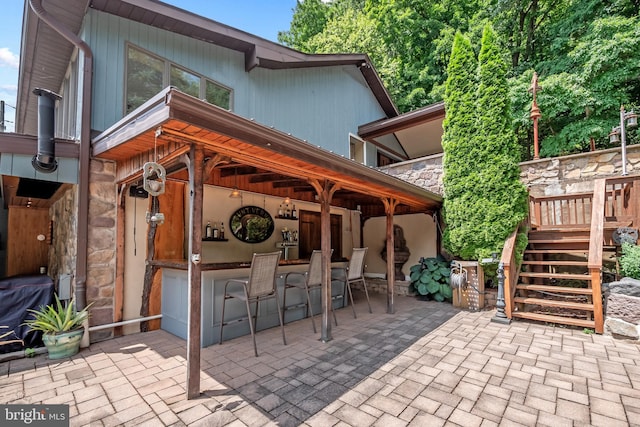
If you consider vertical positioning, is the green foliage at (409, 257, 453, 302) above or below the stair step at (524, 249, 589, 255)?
below

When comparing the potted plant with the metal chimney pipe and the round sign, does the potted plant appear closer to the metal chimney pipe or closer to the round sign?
the metal chimney pipe

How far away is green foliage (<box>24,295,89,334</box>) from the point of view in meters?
3.36

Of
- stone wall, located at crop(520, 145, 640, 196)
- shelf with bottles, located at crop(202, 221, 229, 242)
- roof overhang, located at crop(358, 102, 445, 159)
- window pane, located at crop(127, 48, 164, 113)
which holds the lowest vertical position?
shelf with bottles, located at crop(202, 221, 229, 242)

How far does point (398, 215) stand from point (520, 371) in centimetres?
529

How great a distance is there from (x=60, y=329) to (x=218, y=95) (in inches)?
175

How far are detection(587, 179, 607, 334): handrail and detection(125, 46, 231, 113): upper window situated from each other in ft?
21.9

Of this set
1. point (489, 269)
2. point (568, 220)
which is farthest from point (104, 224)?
point (568, 220)

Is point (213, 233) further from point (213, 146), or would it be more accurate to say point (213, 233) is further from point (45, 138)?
point (213, 146)

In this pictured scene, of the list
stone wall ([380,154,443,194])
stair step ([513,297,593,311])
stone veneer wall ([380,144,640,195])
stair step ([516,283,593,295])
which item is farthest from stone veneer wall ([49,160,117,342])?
stone veneer wall ([380,144,640,195])

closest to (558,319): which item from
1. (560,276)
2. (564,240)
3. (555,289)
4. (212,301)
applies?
(555,289)

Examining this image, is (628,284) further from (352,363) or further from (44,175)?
(44,175)

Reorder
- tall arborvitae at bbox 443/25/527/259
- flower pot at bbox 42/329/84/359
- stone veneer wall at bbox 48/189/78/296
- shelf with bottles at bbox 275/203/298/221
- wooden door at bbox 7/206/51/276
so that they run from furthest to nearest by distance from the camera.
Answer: shelf with bottles at bbox 275/203/298/221
wooden door at bbox 7/206/51/276
tall arborvitae at bbox 443/25/527/259
stone veneer wall at bbox 48/189/78/296
flower pot at bbox 42/329/84/359

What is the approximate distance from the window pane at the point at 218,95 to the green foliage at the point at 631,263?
6.95 m

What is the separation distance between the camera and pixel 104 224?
13.1ft
